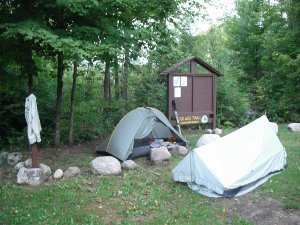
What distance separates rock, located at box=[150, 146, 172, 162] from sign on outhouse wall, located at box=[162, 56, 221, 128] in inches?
112

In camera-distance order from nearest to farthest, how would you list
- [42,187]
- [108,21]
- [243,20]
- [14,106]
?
[42,187] < [108,21] < [14,106] < [243,20]

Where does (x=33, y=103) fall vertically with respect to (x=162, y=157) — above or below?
above

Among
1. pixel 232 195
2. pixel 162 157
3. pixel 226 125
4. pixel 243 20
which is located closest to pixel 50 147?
pixel 162 157

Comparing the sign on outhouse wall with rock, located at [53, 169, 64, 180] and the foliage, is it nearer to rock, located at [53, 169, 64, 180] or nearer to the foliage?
the foliage

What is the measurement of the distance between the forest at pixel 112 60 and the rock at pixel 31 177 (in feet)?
7.42

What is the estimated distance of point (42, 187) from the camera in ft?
20.8

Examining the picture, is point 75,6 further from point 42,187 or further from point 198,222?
point 198,222

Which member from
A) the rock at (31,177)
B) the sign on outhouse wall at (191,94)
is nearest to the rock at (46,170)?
the rock at (31,177)

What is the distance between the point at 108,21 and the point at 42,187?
12.5 ft

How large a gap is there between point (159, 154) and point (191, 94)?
402 cm

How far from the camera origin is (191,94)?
11516 mm

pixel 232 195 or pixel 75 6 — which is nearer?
pixel 232 195

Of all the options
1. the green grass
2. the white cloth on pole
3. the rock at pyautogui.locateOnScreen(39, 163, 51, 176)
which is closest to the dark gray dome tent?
the rock at pyautogui.locateOnScreen(39, 163, 51, 176)

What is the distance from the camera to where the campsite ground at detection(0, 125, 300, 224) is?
5.02 meters
